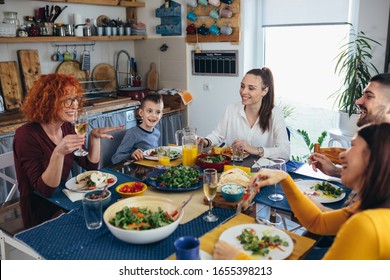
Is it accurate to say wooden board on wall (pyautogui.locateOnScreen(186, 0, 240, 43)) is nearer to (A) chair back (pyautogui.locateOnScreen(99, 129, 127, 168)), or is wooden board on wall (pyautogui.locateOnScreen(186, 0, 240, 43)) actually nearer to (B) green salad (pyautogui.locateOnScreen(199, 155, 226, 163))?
(A) chair back (pyautogui.locateOnScreen(99, 129, 127, 168))

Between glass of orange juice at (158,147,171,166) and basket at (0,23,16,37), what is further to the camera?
basket at (0,23,16,37)

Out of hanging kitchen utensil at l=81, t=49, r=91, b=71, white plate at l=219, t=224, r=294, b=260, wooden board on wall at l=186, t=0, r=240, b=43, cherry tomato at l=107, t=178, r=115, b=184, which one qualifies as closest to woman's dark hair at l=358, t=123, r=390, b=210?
white plate at l=219, t=224, r=294, b=260

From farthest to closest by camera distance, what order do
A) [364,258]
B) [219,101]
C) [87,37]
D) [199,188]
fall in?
1. [219,101]
2. [87,37]
3. [199,188]
4. [364,258]

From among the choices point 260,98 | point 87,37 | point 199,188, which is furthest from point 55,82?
point 87,37

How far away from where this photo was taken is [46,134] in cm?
200

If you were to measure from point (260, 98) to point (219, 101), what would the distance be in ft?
5.51

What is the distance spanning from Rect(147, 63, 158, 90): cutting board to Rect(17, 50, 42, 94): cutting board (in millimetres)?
1393

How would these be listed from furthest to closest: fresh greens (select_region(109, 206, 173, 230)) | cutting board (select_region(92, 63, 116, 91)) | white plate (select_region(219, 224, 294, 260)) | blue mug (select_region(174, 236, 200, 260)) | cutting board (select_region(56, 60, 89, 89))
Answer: cutting board (select_region(92, 63, 116, 91)), cutting board (select_region(56, 60, 89, 89)), fresh greens (select_region(109, 206, 173, 230)), white plate (select_region(219, 224, 294, 260)), blue mug (select_region(174, 236, 200, 260))

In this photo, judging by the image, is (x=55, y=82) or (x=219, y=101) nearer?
(x=55, y=82)

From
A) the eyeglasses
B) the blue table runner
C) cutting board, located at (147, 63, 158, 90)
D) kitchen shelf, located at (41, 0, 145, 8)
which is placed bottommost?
the blue table runner

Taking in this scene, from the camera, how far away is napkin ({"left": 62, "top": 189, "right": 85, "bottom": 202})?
1671mm

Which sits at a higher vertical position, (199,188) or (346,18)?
(346,18)
